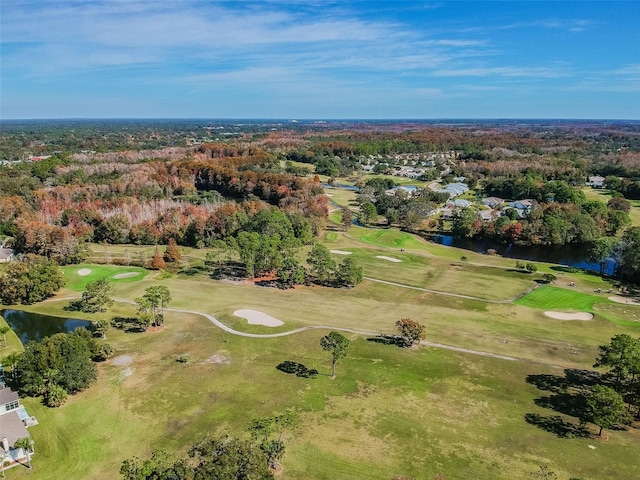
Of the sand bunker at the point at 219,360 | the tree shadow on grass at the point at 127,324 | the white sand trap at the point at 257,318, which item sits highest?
the white sand trap at the point at 257,318

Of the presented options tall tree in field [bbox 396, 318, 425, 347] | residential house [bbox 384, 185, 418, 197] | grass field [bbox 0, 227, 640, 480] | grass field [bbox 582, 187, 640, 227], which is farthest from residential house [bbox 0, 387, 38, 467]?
grass field [bbox 582, 187, 640, 227]

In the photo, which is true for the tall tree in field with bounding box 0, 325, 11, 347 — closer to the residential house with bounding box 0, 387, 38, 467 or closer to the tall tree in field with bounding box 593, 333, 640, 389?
the residential house with bounding box 0, 387, 38, 467

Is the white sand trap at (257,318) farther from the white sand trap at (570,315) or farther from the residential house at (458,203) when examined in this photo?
the residential house at (458,203)

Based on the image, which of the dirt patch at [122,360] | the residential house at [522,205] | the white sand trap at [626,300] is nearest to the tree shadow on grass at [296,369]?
the dirt patch at [122,360]

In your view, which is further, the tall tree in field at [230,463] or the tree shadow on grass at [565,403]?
the tree shadow on grass at [565,403]

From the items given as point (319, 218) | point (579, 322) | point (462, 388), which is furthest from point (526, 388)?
point (319, 218)

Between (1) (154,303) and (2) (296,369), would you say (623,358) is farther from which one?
(1) (154,303)

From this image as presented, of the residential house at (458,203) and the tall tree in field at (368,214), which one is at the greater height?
the residential house at (458,203)
